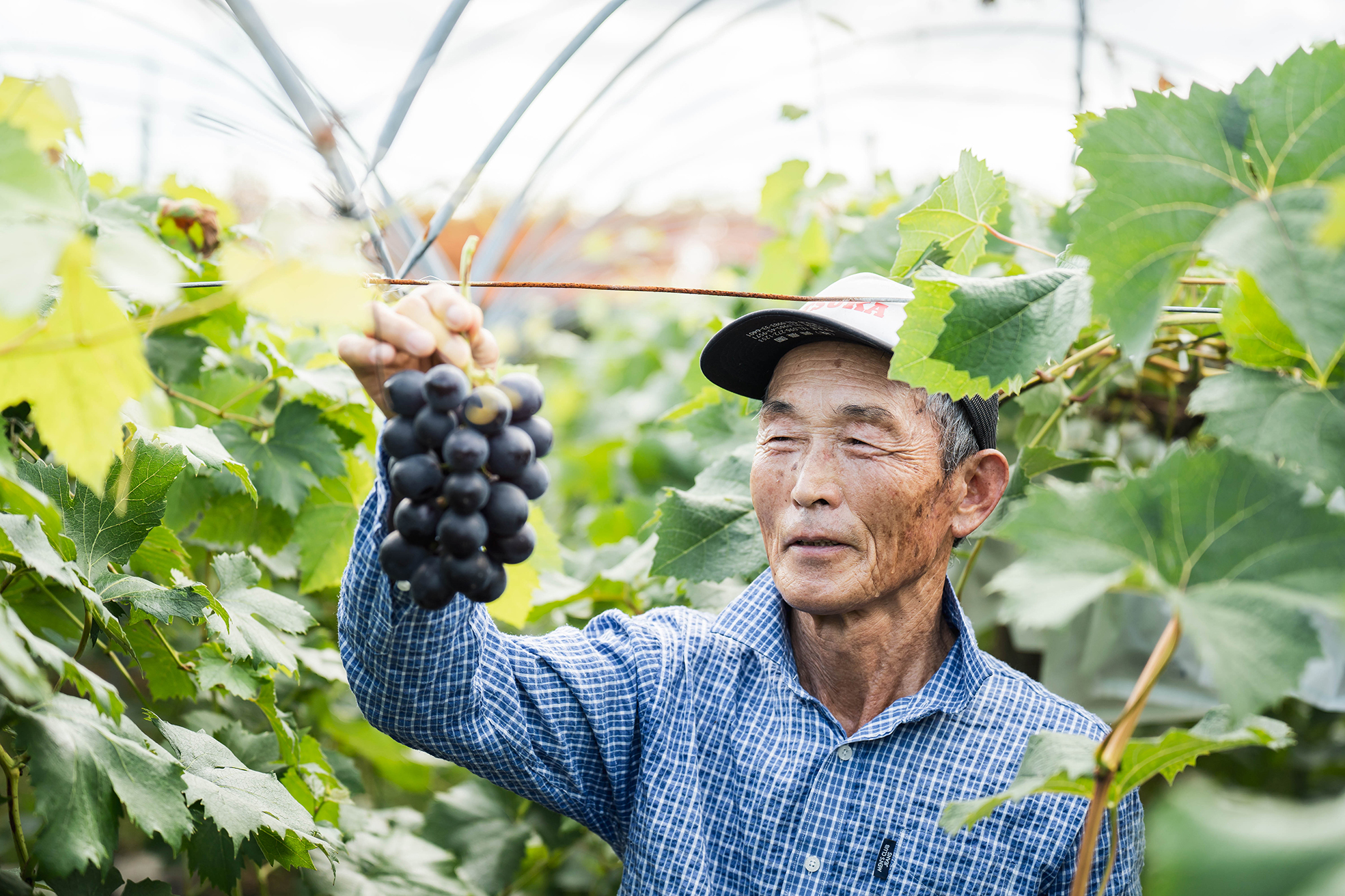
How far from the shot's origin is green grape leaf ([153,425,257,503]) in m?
1.38

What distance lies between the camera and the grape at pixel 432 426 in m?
1.08

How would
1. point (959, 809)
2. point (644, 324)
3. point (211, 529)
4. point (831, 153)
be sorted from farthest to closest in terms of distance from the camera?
point (644, 324) < point (831, 153) < point (211, 529) < point (959, 809)

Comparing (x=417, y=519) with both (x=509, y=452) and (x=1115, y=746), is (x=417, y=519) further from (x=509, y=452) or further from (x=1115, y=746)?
(x=1115, y=746)

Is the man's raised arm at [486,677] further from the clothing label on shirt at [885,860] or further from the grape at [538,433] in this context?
the clothing label on shirt at [885,860]

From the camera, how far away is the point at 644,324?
18.8 feet

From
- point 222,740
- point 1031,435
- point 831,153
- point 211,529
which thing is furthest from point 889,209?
point 222,740

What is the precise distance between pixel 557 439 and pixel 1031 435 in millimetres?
4187

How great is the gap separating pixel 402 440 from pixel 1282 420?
3.02 feet

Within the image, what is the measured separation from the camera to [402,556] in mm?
1152

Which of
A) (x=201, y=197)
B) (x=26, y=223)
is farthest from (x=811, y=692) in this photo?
(x=201, y=197)

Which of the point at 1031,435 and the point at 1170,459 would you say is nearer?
the point at 1170,459

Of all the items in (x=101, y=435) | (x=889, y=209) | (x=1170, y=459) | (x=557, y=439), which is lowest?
(x=557, y=439)

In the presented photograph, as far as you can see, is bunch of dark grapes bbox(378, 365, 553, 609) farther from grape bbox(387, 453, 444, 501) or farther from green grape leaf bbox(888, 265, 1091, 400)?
green grape leaf bbox(888, 265, 1091, 400)

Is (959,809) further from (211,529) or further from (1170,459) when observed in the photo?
(211,529)
